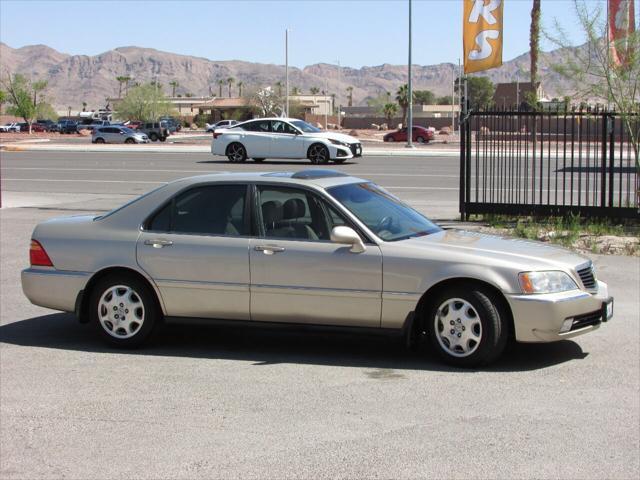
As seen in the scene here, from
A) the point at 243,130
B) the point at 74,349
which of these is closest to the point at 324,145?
the point at 243,130

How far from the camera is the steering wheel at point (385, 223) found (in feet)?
25.7

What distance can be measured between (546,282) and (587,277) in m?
0.51

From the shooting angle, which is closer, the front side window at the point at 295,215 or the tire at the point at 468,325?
the tire at the point at 468,325

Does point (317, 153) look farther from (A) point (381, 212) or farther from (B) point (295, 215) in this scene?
(B) point (295, 215)

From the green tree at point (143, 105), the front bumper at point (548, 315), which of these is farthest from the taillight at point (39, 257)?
the green tree at point (143, 105)

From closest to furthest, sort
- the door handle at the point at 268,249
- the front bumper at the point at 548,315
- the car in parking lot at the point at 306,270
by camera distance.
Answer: the front bumper at the point at 548,315 → the car in parking lot at the point at 306,270 → the door handle at the point at 268,249

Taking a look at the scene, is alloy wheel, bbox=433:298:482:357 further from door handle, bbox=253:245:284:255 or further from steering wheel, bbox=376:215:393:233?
door handle, bbox=253:245:284:255

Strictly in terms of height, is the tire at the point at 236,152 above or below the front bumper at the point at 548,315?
above

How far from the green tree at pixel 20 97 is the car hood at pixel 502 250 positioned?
95598 millimetres

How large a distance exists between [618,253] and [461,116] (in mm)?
3970

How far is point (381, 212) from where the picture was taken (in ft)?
26.7

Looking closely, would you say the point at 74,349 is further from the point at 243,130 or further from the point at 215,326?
the point at 243,130

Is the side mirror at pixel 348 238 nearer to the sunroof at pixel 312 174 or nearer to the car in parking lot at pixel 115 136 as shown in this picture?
the sunroof at pixel 312 174

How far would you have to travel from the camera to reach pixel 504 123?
52.9 ft
